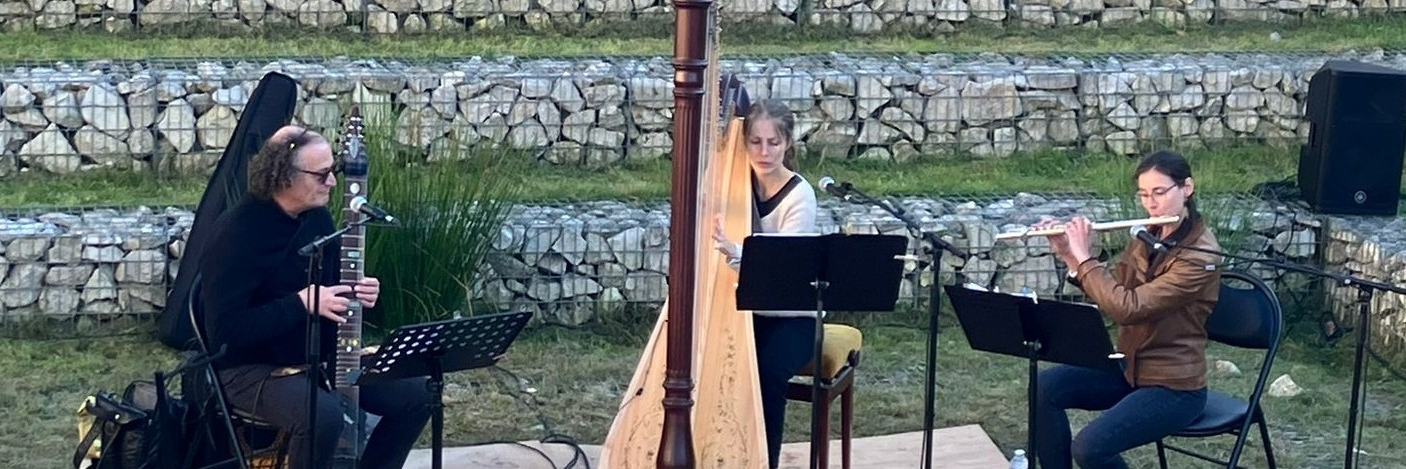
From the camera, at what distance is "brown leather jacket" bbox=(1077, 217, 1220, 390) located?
514 centimetres

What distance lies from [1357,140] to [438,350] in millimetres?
4659

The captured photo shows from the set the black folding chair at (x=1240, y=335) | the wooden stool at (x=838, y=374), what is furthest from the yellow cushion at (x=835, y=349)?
the black folding chair at (x=1240, y=335)

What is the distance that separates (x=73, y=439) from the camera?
612cm

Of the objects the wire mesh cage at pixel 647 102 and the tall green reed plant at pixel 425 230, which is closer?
the tall green reed plant at pixel 425 230

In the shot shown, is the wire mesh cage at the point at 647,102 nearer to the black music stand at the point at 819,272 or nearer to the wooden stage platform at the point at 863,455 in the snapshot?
the wooden stage platform at the point at 863,455

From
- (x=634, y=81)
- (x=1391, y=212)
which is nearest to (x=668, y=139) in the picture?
(x=634, y=81)

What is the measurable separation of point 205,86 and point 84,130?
550 millimetres

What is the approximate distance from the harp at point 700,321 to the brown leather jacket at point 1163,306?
38.7 inches

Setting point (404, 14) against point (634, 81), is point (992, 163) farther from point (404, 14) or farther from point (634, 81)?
point (404, 14)

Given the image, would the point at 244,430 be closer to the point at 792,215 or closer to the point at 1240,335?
the point at 792,215

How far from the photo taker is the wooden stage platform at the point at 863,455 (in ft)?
19.7

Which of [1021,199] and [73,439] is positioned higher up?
[1021,199]

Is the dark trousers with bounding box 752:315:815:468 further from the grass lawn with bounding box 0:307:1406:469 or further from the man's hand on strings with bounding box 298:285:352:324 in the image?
the man's hand on strings with bounding box 298:285:352:324

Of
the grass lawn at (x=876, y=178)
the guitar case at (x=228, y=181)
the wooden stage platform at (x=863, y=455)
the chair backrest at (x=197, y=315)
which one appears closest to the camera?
the chair backrest at (x=197, y=315)
